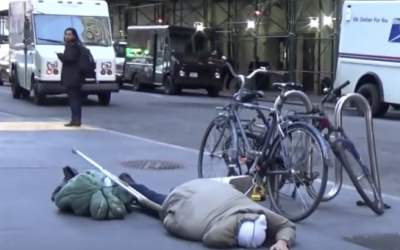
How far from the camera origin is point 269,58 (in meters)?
36.4

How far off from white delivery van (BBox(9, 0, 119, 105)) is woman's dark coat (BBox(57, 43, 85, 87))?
5.44 meters

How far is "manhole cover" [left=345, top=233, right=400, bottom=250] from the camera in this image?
7.20m

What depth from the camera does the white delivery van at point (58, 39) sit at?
874 inches

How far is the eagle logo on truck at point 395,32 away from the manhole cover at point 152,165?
38.1 feet

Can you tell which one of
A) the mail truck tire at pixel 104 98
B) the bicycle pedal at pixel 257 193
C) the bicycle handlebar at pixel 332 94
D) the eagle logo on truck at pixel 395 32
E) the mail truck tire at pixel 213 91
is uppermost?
the eagle logo on truck at pixel 395 32

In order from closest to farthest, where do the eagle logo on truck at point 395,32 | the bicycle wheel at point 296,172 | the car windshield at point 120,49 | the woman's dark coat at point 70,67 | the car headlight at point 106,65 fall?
the bicycle wheel at point 296,172, the woman's dark coat at point 70,67, the eagle logo on truck at point 395,32, the car headlight at point 106,65, the car windshield at point 120,49

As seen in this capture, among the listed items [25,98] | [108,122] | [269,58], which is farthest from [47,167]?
[269,58]

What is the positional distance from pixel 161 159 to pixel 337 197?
143 inches

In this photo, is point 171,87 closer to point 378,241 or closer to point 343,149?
point 343,149

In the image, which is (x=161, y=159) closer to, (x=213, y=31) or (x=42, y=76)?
(x=42, y=76)

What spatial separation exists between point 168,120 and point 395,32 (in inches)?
258

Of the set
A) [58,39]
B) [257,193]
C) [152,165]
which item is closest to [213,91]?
[58,39]

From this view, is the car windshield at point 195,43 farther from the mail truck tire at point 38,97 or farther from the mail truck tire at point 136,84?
the mail truck tire at point 38,97

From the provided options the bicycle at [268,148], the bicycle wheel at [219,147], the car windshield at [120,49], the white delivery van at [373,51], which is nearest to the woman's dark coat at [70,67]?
the bicycle wheel at [219,147]
